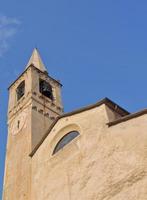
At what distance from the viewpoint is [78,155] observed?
12391 mm

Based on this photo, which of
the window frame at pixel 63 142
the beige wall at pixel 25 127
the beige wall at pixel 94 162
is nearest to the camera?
the beige wall at pixel 94 162

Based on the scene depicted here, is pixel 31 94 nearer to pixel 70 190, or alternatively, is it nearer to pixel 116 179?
pixel 70 190

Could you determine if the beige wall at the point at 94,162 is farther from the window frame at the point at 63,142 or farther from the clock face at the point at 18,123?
the clock face at the point at 18,123

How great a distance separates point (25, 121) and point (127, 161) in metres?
7.57

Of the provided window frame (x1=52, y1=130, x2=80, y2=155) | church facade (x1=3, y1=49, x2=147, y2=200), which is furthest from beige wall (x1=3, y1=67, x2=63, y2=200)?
window frame (x1=52, y1=130, x2=80, y2=155)

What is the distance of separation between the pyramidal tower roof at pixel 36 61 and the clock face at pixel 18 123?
386 centimetres

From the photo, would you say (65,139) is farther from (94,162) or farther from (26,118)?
(26,118)

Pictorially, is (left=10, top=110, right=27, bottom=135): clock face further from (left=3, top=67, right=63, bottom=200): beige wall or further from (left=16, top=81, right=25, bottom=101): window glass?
(left=16, top=81, right=25, bottom=101): window glass

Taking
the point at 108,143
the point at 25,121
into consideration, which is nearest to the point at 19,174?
the point at 25,121

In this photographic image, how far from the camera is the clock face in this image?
17.3 m

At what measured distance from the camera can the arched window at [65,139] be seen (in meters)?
13.4

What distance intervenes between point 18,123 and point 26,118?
77cm

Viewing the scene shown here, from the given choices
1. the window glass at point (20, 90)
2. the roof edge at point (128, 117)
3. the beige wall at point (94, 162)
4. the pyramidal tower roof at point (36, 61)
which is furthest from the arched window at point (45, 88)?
the roof edge at point (128, 117)

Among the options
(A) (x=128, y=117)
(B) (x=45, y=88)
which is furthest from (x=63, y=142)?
(B) (x=45, y=88)
